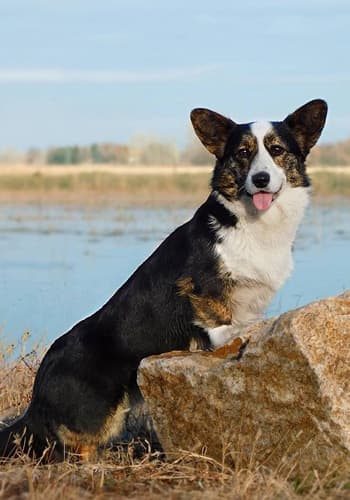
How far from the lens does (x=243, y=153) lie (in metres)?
6.11

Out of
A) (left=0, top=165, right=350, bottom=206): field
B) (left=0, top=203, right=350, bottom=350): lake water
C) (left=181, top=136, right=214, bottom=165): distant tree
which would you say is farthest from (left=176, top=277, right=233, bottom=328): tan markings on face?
(left=181, top=136, right=214, bottom=165): distant tree

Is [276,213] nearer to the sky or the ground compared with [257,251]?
nearer to the sky

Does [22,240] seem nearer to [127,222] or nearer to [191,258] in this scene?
[127,222]

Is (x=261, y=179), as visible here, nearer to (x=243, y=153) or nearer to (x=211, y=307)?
(x=243, y=153)

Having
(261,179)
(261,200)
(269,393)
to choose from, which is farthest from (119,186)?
(269,393)

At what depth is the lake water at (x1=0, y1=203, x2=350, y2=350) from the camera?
41.0 feet

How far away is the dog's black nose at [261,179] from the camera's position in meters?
5.93

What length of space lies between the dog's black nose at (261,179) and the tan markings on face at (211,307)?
25.3 inches

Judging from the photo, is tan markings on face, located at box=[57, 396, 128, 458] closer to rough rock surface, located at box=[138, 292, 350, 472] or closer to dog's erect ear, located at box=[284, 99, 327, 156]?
rough rock surface, located at box=[138, 292, 350, 472]

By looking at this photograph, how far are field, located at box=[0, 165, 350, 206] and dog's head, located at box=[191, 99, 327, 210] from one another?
71.6 feet

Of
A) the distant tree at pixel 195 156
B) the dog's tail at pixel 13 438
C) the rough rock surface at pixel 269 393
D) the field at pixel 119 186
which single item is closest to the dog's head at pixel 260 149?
the rough rock surface at pixel 269 393

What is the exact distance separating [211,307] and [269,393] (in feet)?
3.46

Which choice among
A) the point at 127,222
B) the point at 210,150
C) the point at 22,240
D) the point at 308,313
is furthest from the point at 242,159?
the point at 127,222

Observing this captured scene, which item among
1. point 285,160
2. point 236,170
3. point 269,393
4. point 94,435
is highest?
point 285,160
